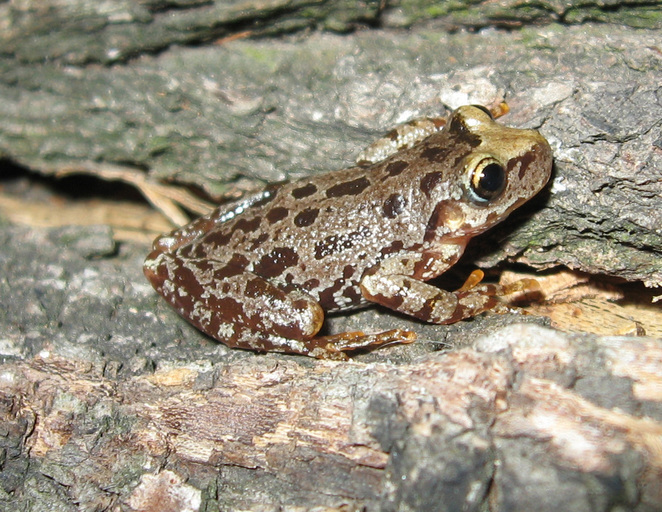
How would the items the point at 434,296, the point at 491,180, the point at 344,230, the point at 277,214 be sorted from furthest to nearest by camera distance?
the point at 277,214
the point at 344,230
the point at 434,296
the point at 491,180

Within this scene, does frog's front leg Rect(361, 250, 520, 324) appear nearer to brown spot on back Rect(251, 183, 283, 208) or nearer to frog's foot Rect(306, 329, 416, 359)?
frog's foot Rect(306, 329, 416, 359)

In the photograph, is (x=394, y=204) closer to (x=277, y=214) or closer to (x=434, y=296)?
(x=434, y=296)

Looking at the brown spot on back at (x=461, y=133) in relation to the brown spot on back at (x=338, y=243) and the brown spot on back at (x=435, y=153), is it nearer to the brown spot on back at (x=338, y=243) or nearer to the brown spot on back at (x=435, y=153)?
the brown spot on back at (x=435, y=153)

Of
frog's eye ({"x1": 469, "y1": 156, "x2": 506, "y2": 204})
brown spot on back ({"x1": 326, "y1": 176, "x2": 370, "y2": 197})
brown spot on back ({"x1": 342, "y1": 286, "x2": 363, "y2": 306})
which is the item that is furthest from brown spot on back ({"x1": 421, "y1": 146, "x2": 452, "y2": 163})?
brown spot on back ({"x1": 342, "y1": 286, "x2": 363, "y2": 306})

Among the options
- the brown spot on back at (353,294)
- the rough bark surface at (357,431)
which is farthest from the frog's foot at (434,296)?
the rough bark surface at (357,431)

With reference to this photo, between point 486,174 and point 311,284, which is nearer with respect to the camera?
point 486,174

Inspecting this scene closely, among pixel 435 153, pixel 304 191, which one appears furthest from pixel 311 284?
pixel 435 153

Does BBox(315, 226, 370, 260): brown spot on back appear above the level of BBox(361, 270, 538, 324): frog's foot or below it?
above
